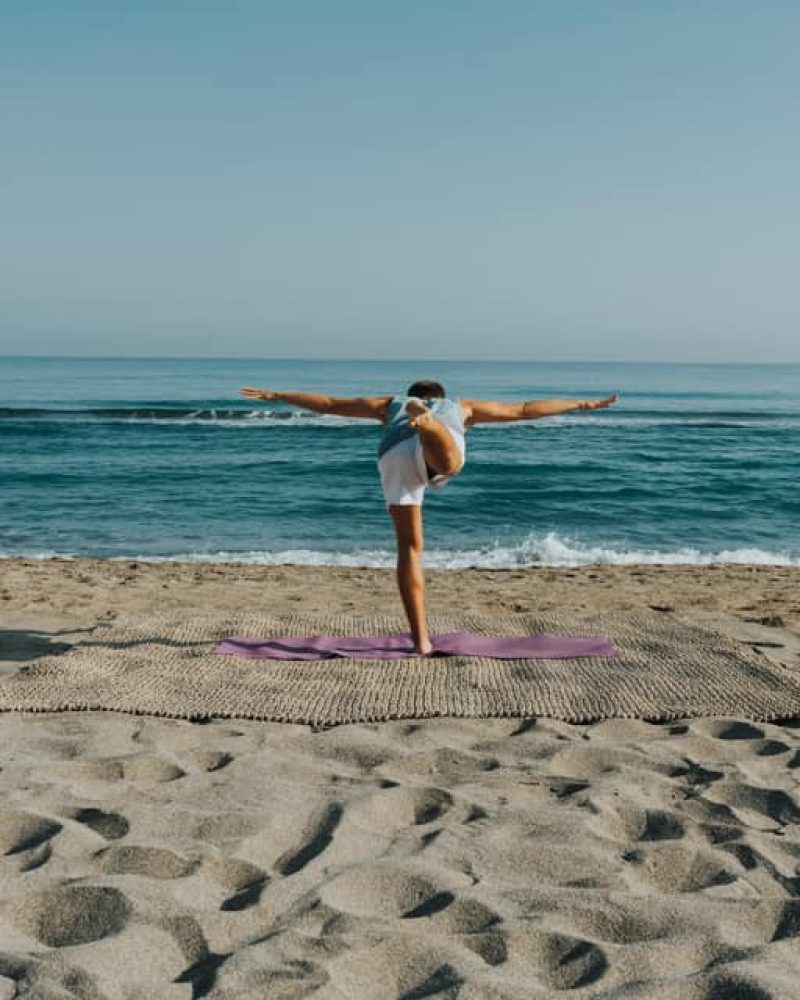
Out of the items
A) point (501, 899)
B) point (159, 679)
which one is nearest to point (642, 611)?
point (159, 679)

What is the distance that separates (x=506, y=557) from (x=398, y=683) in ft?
25.2

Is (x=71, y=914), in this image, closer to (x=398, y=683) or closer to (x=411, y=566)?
(x=398, y=683)

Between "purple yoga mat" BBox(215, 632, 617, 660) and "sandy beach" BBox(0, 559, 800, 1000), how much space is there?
3.78 feet

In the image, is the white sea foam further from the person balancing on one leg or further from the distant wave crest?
the distant wave crest

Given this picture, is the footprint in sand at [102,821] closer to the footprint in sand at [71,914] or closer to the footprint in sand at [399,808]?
the footprint in sand at [71,914]

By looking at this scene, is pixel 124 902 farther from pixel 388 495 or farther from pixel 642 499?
pixel 642 499

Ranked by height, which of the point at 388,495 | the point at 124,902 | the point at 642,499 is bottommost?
the point at 642,499

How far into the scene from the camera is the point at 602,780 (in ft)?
13.1

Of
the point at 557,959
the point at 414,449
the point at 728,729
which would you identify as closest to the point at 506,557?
the point at 414,449

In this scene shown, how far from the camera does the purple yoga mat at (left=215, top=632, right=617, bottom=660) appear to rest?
19.5 ft

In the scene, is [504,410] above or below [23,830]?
above

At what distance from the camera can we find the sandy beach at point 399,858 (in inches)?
103

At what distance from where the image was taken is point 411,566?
19.5 feet

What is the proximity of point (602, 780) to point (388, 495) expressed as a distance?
2413mm
